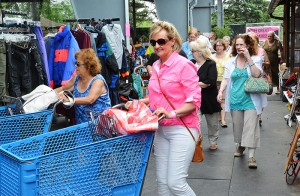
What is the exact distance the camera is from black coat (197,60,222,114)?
7.48 meters

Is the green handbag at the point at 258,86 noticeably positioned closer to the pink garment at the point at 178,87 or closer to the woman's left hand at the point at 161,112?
the pink garment at the point at 178,87

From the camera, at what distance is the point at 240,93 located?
655 centimetres

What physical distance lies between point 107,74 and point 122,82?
76 centimetres

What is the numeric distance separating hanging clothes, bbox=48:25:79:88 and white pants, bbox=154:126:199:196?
3.48 meters

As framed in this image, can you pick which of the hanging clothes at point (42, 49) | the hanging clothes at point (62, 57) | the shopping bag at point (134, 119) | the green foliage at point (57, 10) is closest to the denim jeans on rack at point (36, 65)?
the hanging clothes at point (42, 49)

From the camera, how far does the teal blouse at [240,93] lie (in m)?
6.53

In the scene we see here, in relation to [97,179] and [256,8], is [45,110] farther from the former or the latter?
[256,8]

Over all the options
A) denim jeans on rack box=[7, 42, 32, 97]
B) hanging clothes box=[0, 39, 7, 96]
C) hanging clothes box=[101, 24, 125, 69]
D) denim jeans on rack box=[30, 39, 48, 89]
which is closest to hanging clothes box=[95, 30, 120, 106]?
hanging clothes box=[101, 24, 125, 69]

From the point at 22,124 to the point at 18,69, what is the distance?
220cm

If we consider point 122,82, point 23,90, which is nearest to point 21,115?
point 23,90

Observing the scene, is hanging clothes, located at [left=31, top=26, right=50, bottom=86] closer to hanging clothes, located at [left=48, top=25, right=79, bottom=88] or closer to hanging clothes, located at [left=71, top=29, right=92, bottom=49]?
hanging clothes, located at [left=48, top=25, right=79, bottom=88]

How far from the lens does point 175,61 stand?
4094 mm

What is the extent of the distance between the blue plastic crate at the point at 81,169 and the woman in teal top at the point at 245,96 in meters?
3.20

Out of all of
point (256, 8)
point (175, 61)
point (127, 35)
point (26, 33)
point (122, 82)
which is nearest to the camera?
point (175, 61)
